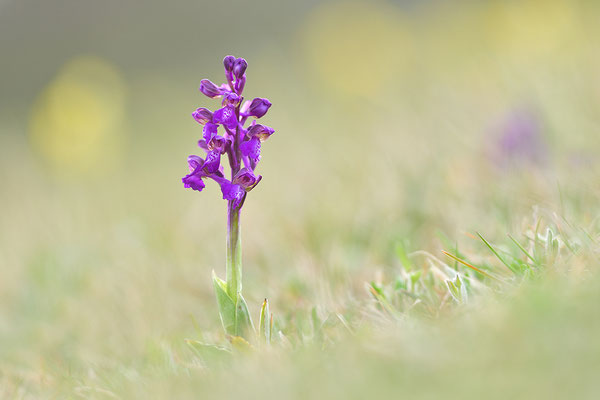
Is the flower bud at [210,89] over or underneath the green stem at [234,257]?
over

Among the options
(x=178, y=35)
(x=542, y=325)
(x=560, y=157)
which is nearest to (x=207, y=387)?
(x=542, y=325)

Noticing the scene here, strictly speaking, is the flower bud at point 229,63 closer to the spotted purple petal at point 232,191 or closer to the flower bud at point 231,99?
the flower bud at point 231,99

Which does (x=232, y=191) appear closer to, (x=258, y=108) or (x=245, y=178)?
(x=245, y=178)

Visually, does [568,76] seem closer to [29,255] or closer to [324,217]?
[324,217]

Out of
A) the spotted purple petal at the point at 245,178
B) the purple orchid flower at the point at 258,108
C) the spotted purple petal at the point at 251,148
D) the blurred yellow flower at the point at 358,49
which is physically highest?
the blurred yellow flower at the point at 358,49

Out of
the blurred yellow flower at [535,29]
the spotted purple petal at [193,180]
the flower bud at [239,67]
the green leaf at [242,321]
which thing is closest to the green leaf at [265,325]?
the green leaf at [242,321]

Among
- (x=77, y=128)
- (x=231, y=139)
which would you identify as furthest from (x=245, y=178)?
(x=77, y=128)

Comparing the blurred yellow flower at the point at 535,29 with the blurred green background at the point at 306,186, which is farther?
the blurred yellow flower at the point at 535,29
